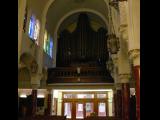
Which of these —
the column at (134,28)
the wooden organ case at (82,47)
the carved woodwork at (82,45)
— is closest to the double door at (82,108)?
the wooden organ case at (82,47)

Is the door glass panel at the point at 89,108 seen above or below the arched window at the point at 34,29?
below

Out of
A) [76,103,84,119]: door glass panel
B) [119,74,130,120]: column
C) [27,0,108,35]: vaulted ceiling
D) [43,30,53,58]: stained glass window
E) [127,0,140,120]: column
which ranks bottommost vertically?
[76,103,84,119]: door glass panel

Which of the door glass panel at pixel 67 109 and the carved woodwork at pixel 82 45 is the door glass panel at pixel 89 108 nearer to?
the door glass panel at pixel 67 109

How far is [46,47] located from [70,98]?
499cm

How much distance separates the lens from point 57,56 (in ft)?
78.6

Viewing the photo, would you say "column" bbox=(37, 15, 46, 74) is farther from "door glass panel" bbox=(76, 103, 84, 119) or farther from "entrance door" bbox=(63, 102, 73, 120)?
"door glass panel" bbox=(76, 103, 84, 119)

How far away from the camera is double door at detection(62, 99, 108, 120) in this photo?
21312 millimetres

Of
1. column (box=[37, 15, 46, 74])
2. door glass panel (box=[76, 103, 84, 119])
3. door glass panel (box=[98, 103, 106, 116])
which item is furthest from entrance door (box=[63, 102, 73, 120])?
column (box=[37, 15, 46, 74])

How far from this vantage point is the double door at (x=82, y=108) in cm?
2131

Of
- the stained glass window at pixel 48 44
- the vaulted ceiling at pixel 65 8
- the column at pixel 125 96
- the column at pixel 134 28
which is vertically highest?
the vaulted ceiling at pixel 65 8

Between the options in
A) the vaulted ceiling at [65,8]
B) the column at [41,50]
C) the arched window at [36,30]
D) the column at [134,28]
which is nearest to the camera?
the column at [134,28]

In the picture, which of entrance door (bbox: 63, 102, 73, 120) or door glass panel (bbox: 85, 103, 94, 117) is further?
door glass panel (bbox: 85, 103, 94, 117)
